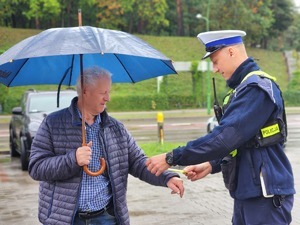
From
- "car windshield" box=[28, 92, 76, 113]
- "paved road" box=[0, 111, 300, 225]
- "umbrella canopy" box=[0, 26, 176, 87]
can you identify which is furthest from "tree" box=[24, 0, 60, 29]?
"umbrella canopy" box=[0, 26, 176, 87]

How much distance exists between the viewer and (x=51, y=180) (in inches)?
140

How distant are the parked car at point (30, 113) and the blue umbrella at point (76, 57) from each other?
7.80 meters

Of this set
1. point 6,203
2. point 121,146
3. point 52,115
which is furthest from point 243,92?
point 6,203

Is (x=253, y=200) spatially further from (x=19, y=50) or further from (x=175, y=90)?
(x=175, y=90)

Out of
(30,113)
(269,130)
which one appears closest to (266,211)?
(269,130)

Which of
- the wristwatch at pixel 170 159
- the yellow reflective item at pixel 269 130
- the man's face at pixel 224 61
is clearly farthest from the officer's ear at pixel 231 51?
the wristwatch at pixel 170 159

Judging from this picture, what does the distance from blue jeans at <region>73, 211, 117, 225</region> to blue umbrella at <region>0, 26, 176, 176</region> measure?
326mm

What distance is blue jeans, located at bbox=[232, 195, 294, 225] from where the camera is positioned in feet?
10.2

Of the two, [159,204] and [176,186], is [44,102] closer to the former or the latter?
[159,204]

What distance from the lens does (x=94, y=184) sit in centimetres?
362

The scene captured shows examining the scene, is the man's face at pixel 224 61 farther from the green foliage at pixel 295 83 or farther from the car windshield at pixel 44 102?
the green foliage at pixel 295 83

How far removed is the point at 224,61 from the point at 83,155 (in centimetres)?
106

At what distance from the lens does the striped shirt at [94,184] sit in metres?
3.57

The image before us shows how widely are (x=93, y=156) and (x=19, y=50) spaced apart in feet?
2.80
